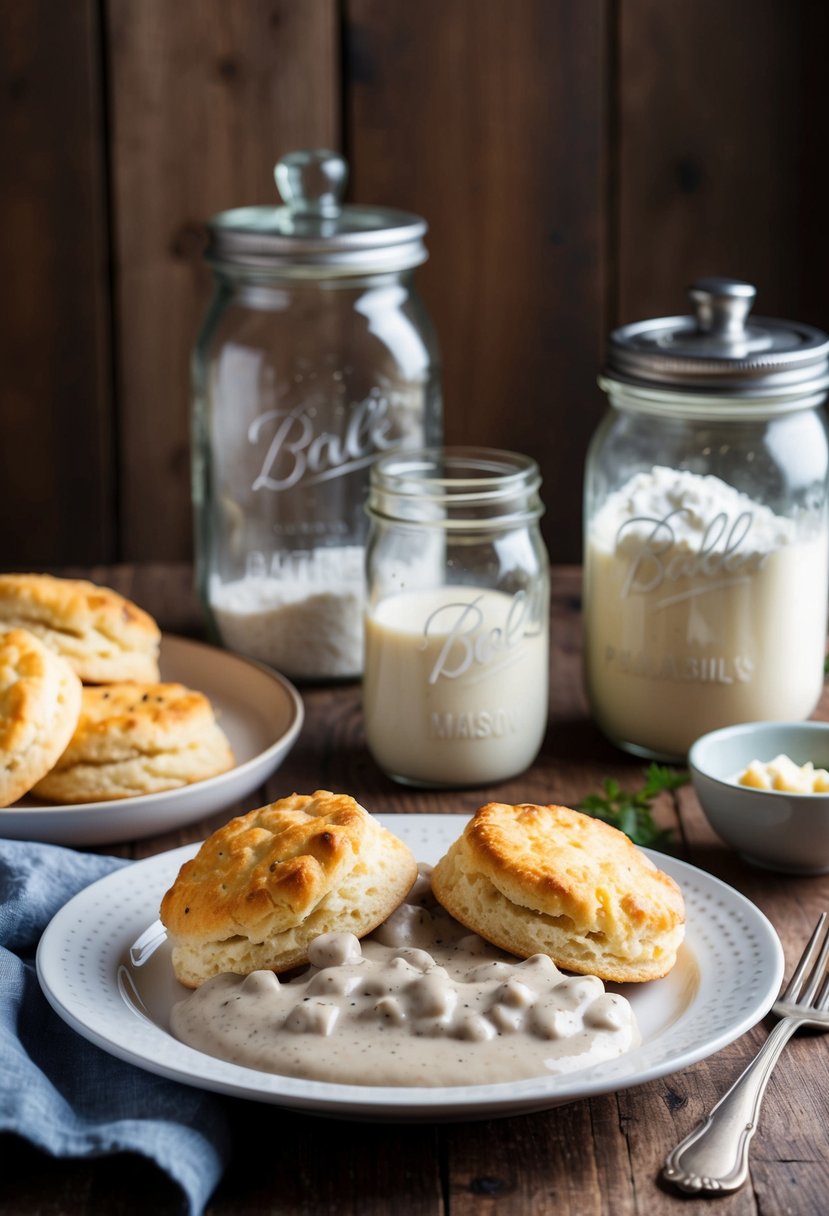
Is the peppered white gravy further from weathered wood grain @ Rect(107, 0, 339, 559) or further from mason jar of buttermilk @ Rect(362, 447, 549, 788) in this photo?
weathered wood grain @ Rect(107, 0, 339, 559)

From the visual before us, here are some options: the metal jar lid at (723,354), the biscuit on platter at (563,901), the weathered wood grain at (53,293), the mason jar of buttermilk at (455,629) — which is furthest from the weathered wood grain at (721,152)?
the biscuit on platter at (563,901)

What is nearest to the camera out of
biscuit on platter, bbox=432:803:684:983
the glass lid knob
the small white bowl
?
biscuit on platter, bbox=432:803:684:983

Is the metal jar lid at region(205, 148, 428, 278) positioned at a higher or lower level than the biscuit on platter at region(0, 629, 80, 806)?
higher

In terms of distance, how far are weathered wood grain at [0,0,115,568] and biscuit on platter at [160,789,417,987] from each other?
1.77 m

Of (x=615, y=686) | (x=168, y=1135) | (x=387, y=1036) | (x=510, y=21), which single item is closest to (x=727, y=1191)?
(x=387, y=1036)

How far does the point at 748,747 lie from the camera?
4.60ft

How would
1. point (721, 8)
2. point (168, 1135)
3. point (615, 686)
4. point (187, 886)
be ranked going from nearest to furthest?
point (168, 1135), point (187, 886), point (615, 686), point (721, 8)

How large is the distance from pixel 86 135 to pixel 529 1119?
2.07 metres

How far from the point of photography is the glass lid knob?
1.76m

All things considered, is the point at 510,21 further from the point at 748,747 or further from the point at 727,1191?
the point at 727,1191

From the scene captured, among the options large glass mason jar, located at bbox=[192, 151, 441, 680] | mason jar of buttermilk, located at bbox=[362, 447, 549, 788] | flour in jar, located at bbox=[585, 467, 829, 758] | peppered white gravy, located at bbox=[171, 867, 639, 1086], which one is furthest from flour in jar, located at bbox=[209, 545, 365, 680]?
peppered white gravy, located at bbox=[171, 867, 639, 1086]

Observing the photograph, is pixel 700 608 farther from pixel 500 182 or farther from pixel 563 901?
pixel 500 182

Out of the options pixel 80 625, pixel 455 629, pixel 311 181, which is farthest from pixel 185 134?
pixel 455 629

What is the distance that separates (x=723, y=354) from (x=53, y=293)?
5.01 ft
